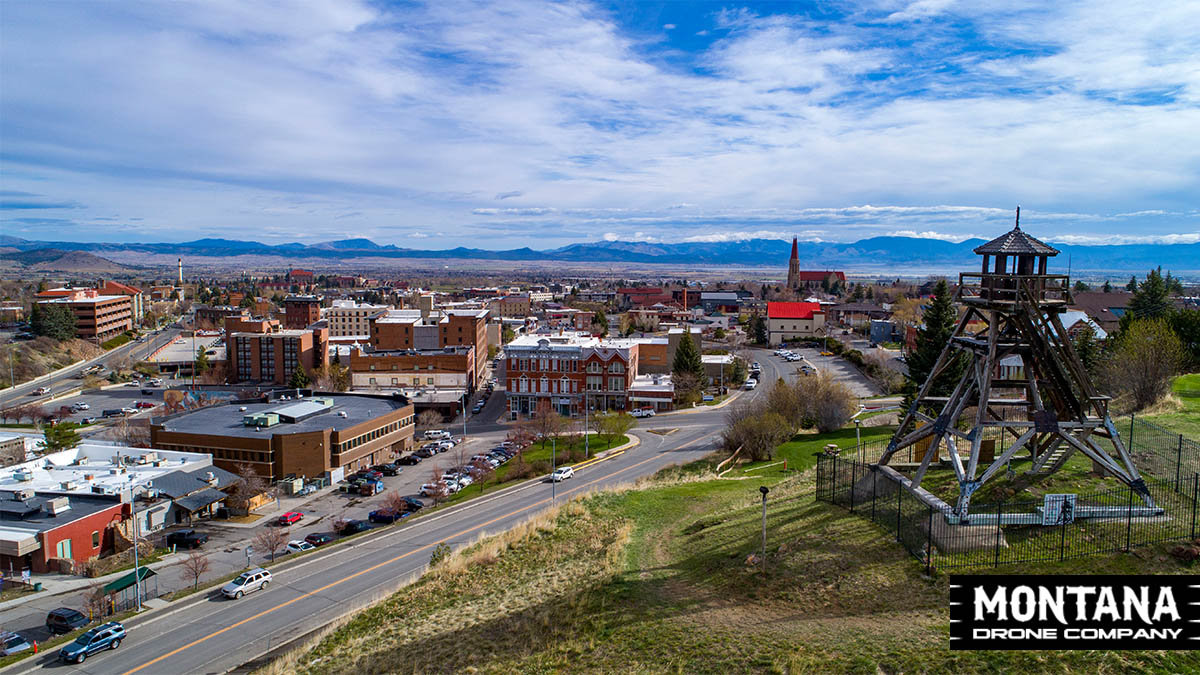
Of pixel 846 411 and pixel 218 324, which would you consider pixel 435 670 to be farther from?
pixel 218 324

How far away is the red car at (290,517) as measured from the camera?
38.3 m

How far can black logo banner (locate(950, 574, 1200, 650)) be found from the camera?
10.5 metres

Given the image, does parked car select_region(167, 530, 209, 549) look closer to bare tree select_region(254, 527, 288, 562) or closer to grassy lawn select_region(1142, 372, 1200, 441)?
bare tree select_region(254, 527, 288, 562)

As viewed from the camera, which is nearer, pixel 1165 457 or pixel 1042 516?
pixel 1042 516

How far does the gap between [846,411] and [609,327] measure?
79.0 metres

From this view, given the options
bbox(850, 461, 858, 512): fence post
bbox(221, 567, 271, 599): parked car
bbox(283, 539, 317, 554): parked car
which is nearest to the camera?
bbox(850, 461, 858, 512): fence post

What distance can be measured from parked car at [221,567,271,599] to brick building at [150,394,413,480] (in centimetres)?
1863

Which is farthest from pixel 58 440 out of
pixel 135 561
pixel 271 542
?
pixel 271 542

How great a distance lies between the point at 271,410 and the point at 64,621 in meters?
26.8

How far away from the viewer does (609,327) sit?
407ft

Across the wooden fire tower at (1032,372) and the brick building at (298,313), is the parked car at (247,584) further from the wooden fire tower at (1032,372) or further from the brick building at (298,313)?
the brick building at (298,313)

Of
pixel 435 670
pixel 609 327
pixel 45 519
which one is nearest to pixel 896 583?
pixel 435 670

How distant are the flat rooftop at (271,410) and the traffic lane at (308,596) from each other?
17.2 m

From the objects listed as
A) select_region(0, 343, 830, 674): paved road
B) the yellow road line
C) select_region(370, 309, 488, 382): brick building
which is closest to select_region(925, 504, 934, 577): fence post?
select_region(0, 343, 830, 674): paved road
